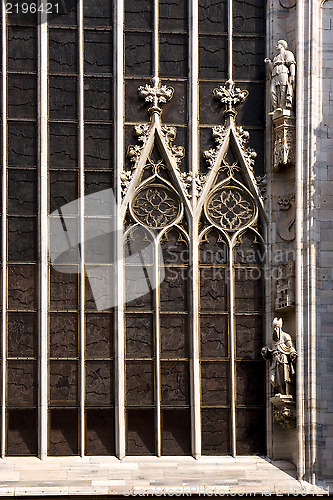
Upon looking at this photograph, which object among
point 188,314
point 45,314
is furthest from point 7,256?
point 188,314

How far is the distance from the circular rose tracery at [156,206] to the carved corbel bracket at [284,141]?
180cm

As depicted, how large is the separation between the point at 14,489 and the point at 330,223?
655 cm

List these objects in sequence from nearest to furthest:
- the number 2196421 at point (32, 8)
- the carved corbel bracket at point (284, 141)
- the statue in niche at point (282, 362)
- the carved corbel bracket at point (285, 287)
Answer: the statue in niche at point (282, 362)
the carved corbel bracket at point (285, 287)
the carved corbel bracket at point (284, 141)
the number 2196421 at point (32, 8)

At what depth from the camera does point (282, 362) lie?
21.8m

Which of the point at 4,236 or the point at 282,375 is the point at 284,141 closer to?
the point at 282,375

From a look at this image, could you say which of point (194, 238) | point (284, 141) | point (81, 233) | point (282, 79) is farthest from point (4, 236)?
point (282, 79)

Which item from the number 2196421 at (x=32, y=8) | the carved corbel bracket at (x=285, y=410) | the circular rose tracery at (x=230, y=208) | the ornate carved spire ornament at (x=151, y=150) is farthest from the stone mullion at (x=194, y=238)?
the number 2196421 at (x=32, y=8)

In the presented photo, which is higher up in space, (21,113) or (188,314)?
(21,113)

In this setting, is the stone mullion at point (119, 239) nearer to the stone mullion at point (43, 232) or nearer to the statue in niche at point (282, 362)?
the stone mullion at point (43, 232)

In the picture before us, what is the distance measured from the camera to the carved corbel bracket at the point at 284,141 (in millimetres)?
22609

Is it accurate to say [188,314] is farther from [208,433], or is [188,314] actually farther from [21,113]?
[21,113]

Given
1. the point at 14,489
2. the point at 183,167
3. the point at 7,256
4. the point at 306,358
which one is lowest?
the point at 14,489

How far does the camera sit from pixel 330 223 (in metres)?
22.4

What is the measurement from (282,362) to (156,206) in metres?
3.31
